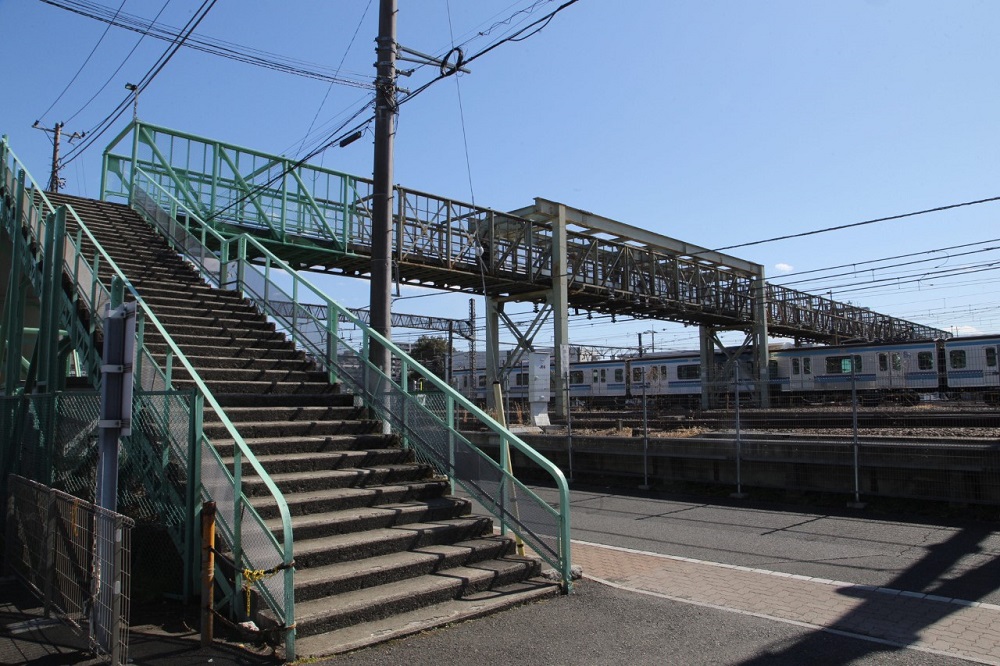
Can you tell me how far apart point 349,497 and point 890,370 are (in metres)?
35.8

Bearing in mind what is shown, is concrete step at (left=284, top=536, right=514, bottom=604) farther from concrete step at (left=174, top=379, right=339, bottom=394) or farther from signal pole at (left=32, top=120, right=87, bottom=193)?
signal pole at (left=32, top=120, right=87, bottom=193)

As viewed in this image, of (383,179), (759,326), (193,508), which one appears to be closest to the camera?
(193,508)

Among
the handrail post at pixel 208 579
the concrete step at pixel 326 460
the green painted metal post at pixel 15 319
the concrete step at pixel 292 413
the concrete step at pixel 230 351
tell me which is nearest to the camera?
the handrail post at pixel 208 579

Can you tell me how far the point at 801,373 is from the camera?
38.9 meters

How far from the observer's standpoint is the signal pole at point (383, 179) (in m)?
10.2

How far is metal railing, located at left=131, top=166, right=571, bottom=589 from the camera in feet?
24.3

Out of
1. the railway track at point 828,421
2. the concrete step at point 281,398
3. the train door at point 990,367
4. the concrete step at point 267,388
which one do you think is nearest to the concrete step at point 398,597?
the concrete step at point 281,398

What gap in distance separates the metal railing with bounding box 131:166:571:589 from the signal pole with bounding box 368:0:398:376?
30 centimetres

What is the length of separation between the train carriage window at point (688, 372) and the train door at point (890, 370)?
1079 centimetres

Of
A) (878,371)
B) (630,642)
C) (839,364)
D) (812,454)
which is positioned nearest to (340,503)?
(630,642)

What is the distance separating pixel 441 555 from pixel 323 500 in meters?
1.38

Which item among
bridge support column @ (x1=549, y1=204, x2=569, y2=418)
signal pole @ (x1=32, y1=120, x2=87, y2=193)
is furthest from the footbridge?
signal pole @ (x1=32, y1=120, x2=87, y2=193)

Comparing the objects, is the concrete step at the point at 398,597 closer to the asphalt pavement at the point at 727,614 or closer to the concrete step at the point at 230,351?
the asphalt pavement at the point at 727,614

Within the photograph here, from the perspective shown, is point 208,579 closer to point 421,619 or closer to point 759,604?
point 421,619
